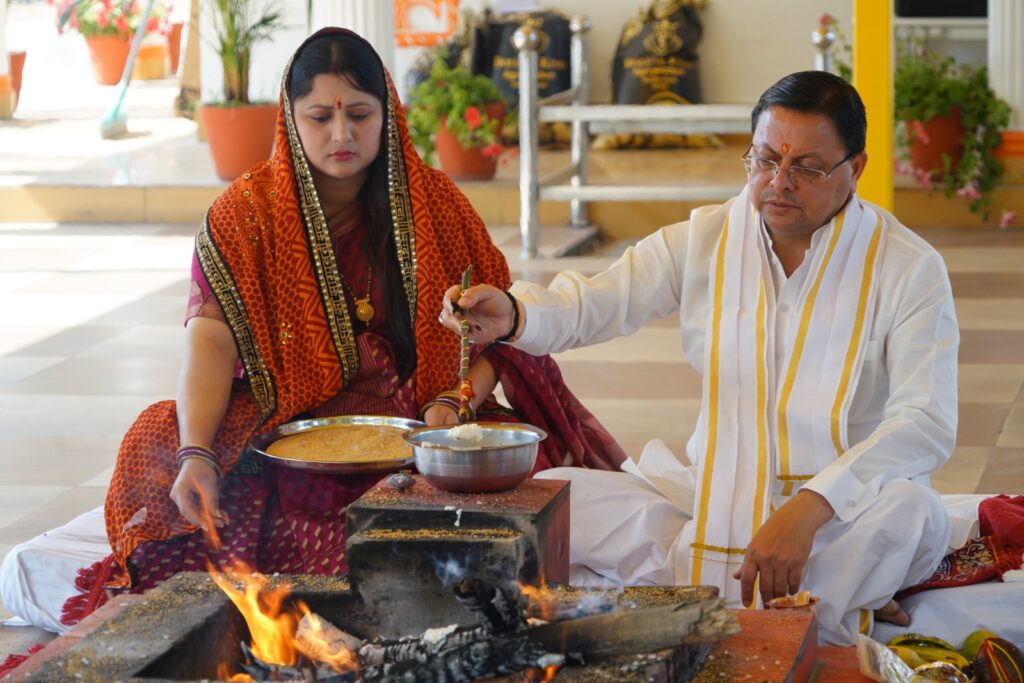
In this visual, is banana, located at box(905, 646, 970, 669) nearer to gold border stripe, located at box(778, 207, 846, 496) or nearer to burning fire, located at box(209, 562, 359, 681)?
gold border stripe, located at box(778, 207, 846, 496)

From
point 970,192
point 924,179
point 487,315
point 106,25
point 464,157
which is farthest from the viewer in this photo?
point 106,25

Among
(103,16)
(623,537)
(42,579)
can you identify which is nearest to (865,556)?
(623,537)

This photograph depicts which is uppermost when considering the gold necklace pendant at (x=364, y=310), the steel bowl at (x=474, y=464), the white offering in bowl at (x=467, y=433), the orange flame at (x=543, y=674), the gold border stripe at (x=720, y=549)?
the gold necklace pendant at (x=364, y=310)

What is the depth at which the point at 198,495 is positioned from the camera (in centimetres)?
293

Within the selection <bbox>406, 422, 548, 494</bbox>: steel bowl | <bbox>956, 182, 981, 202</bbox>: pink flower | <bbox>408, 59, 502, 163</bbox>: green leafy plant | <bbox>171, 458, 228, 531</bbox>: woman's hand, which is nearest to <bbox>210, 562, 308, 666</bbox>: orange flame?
<bbox>406, 422, 548, 494</bbox>: steel bowl

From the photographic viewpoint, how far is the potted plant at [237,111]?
882 cm

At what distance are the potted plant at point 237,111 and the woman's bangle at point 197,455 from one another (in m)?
6.11

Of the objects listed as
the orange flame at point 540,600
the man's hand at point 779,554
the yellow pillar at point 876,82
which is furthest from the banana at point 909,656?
the yellow pillar at point 876,82

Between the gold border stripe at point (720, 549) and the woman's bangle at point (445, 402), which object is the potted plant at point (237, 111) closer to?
the woman's bangle at point (445, 402)

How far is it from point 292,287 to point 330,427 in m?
0.33

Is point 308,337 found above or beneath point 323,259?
beneath

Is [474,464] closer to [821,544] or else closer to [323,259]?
[821,544]

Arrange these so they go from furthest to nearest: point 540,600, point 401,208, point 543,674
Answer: point 401,208 < point 540,600 < point 543,674

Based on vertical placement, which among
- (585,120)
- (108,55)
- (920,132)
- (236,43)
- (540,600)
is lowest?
(540,600)
